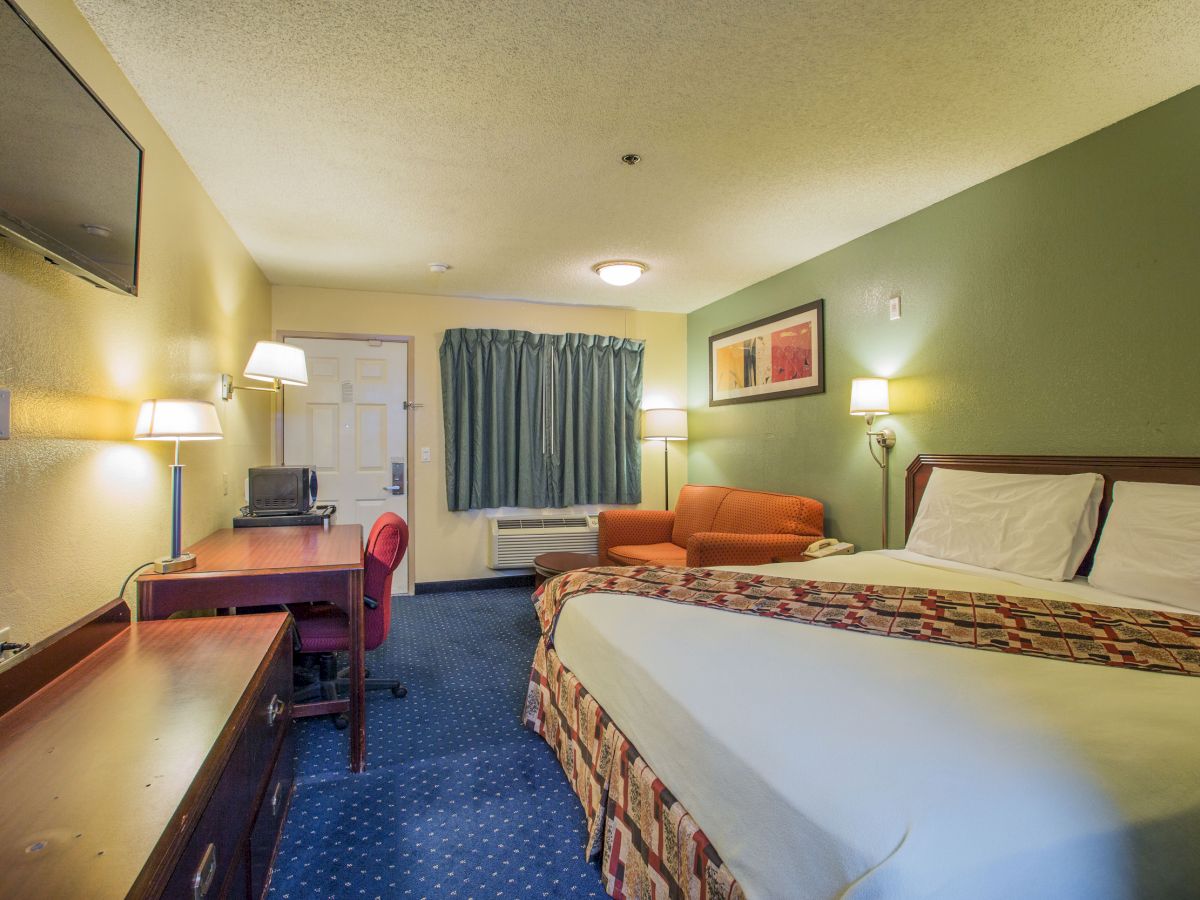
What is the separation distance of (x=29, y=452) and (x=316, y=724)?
5.41ft

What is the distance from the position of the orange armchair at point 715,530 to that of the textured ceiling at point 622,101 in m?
1.64

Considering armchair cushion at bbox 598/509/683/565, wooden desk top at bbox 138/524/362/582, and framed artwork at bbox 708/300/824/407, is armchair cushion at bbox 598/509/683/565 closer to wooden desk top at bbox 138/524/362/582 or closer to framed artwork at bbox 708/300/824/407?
framed artwork at bbox 708/300/824/407

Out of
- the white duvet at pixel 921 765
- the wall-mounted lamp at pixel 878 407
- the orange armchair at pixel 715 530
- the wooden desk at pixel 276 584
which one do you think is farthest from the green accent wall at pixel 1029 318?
the wooden desk at pixel 276 584

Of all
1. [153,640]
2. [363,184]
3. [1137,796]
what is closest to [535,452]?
[363,184]

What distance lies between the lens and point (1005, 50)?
179 centimetres

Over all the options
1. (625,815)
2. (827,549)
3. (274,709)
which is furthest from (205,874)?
(827,549)

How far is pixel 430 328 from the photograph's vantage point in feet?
15.2

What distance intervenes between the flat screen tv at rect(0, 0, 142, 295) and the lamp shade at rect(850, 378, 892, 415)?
305 centimetres

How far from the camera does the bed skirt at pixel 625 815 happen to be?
118 centimetres

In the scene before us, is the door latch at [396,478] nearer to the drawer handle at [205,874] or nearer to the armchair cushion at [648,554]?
the armchair cushion at [648,554]

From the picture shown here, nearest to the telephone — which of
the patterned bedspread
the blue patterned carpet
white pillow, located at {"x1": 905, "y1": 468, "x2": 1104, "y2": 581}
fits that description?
white pillow, located at {"x1": 905, "y1": 468, "x2": 1104, "y2": 581}

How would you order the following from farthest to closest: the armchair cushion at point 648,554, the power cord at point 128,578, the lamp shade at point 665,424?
1. the lamp shade at point 665,424
2. the armchair cushion at point 648,554
3. the power cord at point 128,578

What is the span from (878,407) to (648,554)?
1702mm

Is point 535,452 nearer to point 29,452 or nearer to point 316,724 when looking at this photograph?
point 316,724
